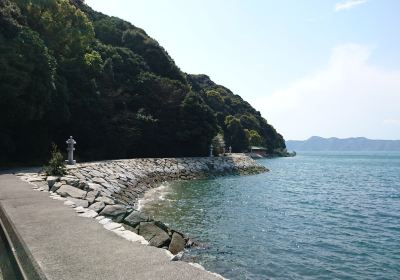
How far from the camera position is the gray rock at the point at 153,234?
33.2 ft

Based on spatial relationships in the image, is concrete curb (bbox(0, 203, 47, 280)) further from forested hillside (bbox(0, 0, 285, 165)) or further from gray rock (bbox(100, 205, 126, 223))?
forested hillside (bbox(0, 0, 285, 165))

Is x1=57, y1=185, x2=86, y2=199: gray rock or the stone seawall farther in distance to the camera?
the stone seawall

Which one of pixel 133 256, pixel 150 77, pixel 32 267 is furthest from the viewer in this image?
pixel 150 77

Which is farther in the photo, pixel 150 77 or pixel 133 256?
pixel 150 77

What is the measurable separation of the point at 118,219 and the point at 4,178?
9233mm

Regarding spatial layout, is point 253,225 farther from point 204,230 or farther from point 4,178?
point 4,178

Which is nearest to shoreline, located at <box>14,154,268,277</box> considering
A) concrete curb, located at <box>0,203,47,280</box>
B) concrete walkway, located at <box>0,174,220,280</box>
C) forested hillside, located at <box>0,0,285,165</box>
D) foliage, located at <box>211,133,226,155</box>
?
concrete walkway, located at <box>0,174,220,280</box>

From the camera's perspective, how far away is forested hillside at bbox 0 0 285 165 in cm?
2272

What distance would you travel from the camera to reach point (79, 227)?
857 centimetres

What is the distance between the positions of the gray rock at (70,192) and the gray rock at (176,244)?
4.20 m

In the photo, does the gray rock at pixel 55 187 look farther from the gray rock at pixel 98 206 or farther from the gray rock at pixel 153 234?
the gray rock at pixel 153 234

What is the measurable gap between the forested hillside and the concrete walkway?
14670mm

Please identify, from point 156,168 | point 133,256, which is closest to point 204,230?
point 133,256

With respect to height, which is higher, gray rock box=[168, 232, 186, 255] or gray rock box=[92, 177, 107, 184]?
gray rock box=[92, 177, 107, 184]
